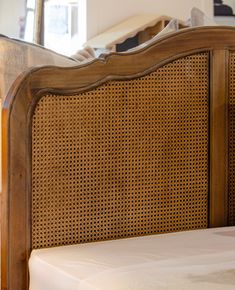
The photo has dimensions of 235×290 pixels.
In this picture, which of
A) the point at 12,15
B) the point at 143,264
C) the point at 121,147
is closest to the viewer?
the point at 143,264

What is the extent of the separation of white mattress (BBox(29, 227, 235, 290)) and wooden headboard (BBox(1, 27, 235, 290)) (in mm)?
93

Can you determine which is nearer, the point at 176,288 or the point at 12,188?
the point at 176,288

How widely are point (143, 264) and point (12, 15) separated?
3884 millimetres

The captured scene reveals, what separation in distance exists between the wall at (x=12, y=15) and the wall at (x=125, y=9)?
2.28ft

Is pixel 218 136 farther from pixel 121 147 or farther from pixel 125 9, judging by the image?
pixel 125 9

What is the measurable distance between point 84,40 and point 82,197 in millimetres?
2992

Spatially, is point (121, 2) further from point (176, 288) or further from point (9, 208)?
point (176, 288)

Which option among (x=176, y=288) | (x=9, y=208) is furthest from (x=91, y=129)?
(x=176, y=288)

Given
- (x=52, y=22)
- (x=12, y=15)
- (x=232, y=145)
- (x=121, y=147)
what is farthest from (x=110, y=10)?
(x=121, y=147)

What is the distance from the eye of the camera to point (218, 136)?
2.06 metres

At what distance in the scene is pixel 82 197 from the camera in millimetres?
1873

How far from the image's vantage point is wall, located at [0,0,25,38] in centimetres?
513

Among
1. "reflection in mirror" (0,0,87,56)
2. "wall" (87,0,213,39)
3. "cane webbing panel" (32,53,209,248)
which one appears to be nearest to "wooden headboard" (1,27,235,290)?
"cane webbing panel" (32,53,209,248)

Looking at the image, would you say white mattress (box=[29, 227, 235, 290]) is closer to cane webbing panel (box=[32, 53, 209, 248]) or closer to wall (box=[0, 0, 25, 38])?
cane webbing panel (box=[32, 53, 209, 248])
